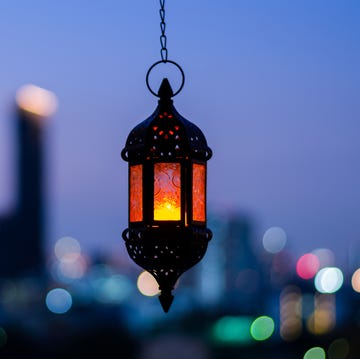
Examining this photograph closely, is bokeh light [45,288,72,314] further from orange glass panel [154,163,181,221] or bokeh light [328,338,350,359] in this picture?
orange glass panel [154,163,181,221]

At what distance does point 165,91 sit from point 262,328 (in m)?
62.2

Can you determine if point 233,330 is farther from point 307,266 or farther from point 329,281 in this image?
point 307,266

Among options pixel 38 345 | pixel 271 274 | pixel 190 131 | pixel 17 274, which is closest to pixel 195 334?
pixel 38 345

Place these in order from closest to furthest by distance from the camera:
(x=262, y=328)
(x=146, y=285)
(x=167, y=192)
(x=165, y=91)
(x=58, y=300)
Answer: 1. (x=167, y=192)
2. (x=165, y=91)
3. (x=262, y=328)
4. (x=58, y=300)
5. (x=146, y=285)

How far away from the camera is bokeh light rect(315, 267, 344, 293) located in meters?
68.2

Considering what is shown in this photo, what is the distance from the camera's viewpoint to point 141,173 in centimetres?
437

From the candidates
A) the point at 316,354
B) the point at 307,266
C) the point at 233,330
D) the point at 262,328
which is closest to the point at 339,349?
the point at 316,354

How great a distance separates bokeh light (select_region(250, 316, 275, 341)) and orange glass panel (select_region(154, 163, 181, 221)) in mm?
60248

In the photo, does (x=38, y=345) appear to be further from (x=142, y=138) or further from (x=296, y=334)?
(x=142, y=138)

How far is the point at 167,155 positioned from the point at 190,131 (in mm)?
136

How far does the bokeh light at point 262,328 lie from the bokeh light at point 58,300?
669 inches

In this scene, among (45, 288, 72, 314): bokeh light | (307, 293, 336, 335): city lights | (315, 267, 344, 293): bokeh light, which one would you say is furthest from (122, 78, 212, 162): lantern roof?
(45, 288, 72, 314): bokeh light

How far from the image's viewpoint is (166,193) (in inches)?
170

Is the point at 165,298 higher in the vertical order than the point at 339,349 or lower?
higher
